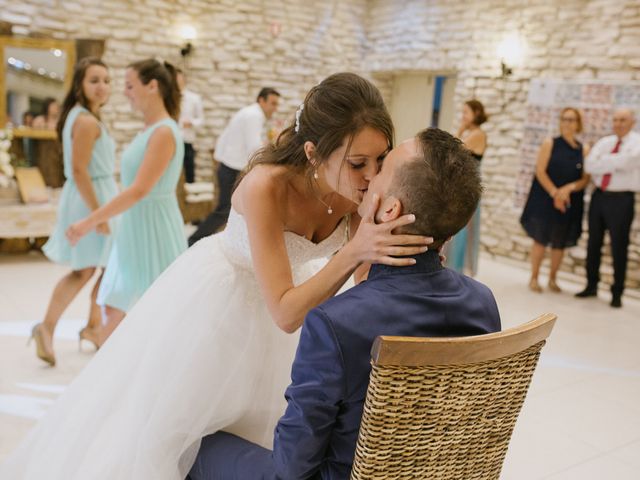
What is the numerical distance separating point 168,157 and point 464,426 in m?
2.07

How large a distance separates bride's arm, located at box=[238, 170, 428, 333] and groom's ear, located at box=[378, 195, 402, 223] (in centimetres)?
2

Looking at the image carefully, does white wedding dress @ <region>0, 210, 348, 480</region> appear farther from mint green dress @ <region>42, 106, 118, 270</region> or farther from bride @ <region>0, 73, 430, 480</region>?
mint green dress @ <region>42, 106, 118, 270</region>

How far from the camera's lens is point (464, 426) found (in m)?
1.24

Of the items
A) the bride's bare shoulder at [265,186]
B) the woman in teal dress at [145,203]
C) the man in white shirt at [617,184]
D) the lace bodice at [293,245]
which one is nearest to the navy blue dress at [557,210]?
the man in white shirt at [617,184]

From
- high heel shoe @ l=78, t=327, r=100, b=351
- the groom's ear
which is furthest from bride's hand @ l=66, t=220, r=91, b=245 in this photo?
the groom's ear

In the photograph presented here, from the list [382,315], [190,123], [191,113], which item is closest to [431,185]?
[382,315]

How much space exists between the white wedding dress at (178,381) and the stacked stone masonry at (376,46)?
5119mm

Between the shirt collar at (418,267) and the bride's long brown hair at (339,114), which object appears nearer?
the shirt collar at (418,267)

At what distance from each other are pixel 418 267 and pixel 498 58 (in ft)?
21.4

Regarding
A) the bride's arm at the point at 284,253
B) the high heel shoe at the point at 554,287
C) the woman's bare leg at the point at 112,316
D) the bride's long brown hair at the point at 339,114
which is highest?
the bride's long brown hair at the point at 339,114

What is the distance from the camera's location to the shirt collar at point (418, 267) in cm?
126

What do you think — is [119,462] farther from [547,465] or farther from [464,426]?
[547,465]

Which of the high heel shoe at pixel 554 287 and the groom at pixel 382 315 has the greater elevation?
the groom at pixel 382 315

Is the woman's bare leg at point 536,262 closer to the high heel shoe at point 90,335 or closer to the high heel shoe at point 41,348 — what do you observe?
the high heel shoe at point 90,335
